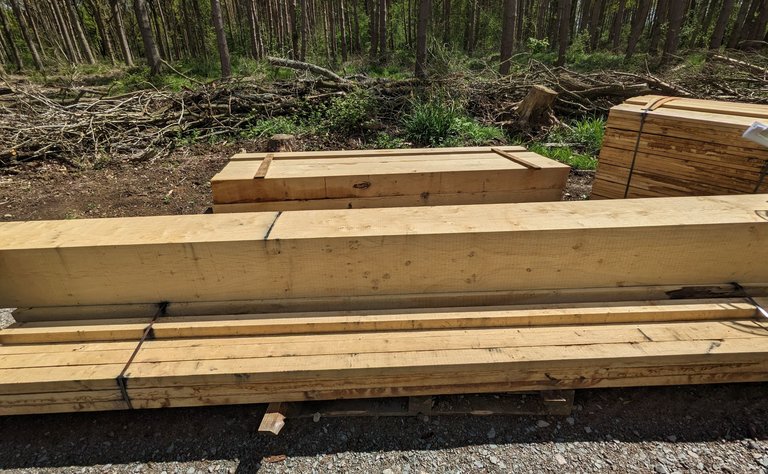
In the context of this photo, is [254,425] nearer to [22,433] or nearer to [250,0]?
[22,433]

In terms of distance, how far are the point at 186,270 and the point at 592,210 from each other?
215 centimetres

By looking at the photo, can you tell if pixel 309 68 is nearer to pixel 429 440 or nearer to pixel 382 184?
pixel 382 184

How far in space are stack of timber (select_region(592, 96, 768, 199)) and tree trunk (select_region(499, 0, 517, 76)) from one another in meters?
6.66

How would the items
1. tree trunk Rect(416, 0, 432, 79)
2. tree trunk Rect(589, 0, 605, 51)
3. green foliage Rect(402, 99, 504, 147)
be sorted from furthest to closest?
1. tree trunk Rect(589, 0, 605, 51)
2. tree trunk Rect(416, 0, 432, 79)
3. green foliage Rect(402, 99, 504, 147)

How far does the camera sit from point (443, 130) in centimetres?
698

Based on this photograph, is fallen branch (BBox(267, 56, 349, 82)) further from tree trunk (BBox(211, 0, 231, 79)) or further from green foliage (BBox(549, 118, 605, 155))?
green foliage (BBox(549, 118, 605, 155))

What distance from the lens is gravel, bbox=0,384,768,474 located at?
1787 millimetres

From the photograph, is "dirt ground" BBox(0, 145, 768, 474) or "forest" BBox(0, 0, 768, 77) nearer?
"dirt ground" BBox(0, 145, 768, 474)

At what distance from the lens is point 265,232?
1972 millimetres

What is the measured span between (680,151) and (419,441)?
2.79m

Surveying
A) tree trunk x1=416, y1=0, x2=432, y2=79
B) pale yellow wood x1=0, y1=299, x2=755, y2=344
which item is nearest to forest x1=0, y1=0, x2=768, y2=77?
tree trunk x1=416, y1=0, x2=432, y2=79

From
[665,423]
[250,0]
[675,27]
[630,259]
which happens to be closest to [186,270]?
[630,259]

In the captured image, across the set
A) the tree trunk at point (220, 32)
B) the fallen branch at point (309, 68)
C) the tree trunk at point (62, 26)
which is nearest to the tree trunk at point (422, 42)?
the fallen branch at point (309, 68)

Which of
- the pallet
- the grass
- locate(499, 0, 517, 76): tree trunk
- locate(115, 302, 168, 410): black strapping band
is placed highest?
locate(499, 0, 517, 76): tree trunk
